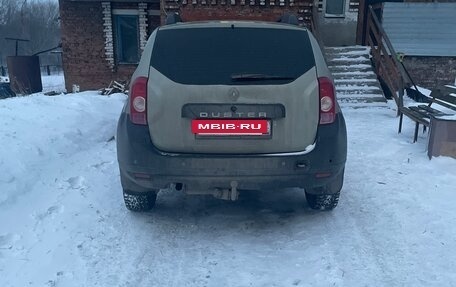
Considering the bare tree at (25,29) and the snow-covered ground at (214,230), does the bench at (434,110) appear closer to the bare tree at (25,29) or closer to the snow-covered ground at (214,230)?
the snow-covered ground at (214,230)

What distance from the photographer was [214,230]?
374 centimetres

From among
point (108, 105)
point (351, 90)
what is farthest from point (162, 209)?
point (351, 90)

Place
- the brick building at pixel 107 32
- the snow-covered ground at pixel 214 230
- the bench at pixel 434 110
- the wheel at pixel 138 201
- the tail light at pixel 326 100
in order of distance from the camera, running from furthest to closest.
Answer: the brick building at pixel 107 32
the bench at pixel 434 110
the wheel at pixel 138 201
the tail light at pixel 326 100
the snow-covered ground at pixel 214 230

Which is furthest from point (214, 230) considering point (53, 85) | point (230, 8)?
point (53, 85)

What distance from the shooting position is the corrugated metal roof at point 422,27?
13992mm

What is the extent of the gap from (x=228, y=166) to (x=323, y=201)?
1.19 meters

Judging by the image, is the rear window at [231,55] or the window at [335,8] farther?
the window at [335,8]

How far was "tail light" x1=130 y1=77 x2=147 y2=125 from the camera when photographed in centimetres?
332

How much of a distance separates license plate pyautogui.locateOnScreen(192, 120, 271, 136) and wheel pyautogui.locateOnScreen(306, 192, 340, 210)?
3.65ft

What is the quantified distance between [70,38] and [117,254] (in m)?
12.9

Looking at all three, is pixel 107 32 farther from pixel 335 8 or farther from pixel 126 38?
pixel 335 8

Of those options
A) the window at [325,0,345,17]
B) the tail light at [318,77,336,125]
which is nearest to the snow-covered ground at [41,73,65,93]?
the window at [325,0,345,17]

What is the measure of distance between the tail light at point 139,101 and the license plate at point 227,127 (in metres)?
0.42

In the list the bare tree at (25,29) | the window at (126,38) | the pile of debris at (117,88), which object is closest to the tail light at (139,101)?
the pile of debris at (117,88)
